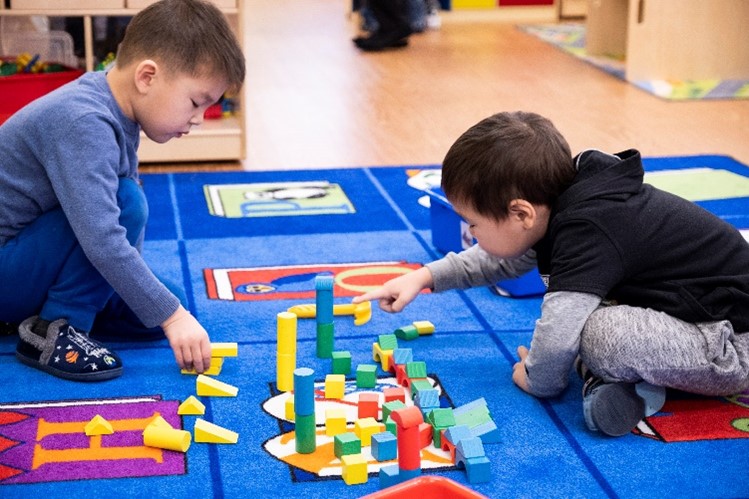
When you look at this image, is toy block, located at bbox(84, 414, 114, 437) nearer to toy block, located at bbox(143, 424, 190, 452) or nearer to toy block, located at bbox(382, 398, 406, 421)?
toy block, located at bbox(143, 424, 190, 452)

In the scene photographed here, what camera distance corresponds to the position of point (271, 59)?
4066 mm

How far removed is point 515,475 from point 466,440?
65mm

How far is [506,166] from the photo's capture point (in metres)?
1.25

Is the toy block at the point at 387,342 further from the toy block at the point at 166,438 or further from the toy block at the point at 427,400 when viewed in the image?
the toy block at the point at 166,438

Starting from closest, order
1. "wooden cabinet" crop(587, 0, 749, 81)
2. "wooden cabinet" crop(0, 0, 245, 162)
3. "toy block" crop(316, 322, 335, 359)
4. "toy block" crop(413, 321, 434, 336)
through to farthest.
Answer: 1. "toy block" crop(316, 322, 335, 359)
2. "toy block" crop(413, 321, 434, 336)
3. "wooden cabinet" crop(0, 0, 245, 162)
4. "wooden cabinet" crop(587, 0, 749, 81)

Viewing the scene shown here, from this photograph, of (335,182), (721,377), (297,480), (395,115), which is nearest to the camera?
(297,480)

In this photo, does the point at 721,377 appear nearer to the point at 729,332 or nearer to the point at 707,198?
the point at 729,332

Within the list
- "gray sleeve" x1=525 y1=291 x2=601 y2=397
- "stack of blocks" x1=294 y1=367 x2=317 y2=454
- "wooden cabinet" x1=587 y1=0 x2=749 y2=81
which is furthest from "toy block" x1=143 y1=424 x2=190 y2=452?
"wooden cabinet" x1=587 y1=0 x2=749 y2=81

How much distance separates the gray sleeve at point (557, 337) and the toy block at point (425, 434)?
17 centimetres

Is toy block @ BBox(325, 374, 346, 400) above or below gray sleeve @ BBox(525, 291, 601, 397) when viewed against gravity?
below

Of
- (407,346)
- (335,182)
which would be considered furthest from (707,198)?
(407,346)

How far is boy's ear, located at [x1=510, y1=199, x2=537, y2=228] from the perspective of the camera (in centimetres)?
127

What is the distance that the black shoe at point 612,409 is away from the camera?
1236 mm

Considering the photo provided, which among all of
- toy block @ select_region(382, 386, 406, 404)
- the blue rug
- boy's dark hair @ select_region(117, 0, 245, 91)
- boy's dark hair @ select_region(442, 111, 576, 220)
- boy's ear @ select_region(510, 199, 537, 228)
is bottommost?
the blue rug
